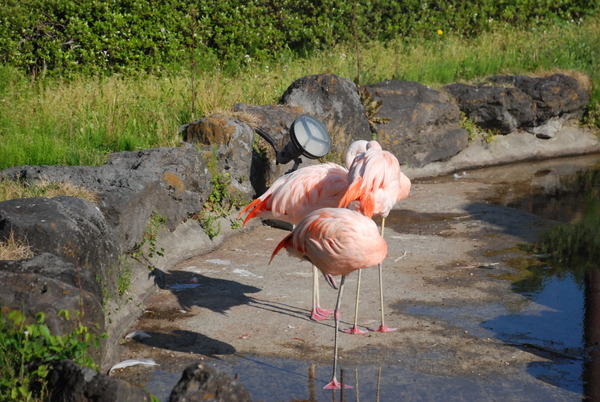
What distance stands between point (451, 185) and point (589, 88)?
4345mm

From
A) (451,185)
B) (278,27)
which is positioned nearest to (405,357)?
(451,185)

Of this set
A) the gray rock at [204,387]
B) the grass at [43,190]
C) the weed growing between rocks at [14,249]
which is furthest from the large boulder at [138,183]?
the gray rock at [204,387]

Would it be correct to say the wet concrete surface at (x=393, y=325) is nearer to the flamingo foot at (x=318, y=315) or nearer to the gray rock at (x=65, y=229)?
the flamingo foot at (x=318, y=315)

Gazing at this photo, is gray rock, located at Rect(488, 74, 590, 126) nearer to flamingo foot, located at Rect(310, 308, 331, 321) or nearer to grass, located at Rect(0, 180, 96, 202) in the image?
flamingo foot, located at Rect(310, 308, 331, 321)

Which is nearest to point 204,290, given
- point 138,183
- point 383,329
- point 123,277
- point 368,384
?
point 123,277

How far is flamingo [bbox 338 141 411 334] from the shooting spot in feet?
19.4

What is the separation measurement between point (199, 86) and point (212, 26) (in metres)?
3.56

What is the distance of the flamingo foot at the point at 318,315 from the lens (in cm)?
605

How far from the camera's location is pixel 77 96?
382 inches

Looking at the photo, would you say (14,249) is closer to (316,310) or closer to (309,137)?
(316,310)

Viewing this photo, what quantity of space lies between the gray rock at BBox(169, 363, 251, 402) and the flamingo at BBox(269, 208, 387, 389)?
1.17 metres

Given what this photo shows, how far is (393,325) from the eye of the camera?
5.91 m

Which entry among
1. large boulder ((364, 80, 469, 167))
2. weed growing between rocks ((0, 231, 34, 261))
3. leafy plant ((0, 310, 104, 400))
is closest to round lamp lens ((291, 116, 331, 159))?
large boulder ((364, 80, 469, 167))

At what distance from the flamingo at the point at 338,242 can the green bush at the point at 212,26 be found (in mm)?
6123
